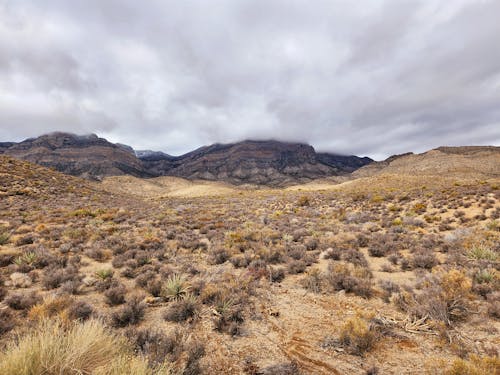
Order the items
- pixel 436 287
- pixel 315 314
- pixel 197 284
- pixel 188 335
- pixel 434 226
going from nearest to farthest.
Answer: pixel 188 335
pixel 315 314
pixel 436 287
pixel 197 284
pixel 434 226

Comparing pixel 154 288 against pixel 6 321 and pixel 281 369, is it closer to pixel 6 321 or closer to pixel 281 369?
pixel 6 321

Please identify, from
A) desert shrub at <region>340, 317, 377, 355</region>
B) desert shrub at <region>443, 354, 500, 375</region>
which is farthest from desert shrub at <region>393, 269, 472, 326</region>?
desert shrub at <region>340, 317, 377, 355</region>

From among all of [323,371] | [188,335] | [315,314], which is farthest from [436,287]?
[188,335]

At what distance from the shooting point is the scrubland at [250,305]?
324 cm

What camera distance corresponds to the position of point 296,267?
23.0ft

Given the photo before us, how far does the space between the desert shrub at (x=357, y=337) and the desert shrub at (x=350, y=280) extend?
1450mm

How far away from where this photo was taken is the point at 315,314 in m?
4.84

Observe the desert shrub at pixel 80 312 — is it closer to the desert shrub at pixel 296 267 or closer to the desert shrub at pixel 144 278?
the desert shrub at pixel 144 278

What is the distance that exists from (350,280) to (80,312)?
6080 millimetres

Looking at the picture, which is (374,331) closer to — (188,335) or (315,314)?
(315,314)

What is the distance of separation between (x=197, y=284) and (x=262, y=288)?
169 centimetres

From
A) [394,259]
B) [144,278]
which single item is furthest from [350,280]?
[144,278]

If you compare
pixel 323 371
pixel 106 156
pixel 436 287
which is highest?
pixel 106 156

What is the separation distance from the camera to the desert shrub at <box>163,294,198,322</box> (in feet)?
14.9
